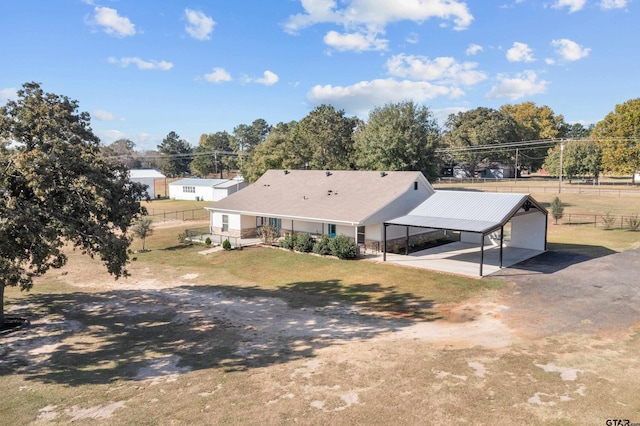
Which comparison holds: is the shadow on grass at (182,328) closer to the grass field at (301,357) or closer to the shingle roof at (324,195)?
the grass field at (301,357)

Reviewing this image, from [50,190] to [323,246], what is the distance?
18699 millimetres

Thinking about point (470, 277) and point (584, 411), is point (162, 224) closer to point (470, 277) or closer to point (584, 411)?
point (470, 277)

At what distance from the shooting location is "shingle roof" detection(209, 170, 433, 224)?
3367 cm

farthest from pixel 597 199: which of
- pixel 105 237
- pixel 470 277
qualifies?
pixel 105 237

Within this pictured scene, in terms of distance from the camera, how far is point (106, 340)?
17.7 m

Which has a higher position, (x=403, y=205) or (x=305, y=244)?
(x=403, y=205)

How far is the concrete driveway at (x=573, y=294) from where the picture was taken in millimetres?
17656

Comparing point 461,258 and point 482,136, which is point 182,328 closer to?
point 461,258

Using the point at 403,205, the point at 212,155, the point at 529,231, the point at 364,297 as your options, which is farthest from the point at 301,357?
the point at 212,155

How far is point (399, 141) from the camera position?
49.1 metres

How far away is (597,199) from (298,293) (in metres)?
55.6

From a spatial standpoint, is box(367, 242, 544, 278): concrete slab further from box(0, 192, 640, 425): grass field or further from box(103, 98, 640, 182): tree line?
box(103, 98, 640, 182): tree line

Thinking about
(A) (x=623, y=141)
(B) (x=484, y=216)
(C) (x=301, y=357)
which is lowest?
(C) (x=301, y=357)

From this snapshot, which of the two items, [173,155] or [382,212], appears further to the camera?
[173,155]
